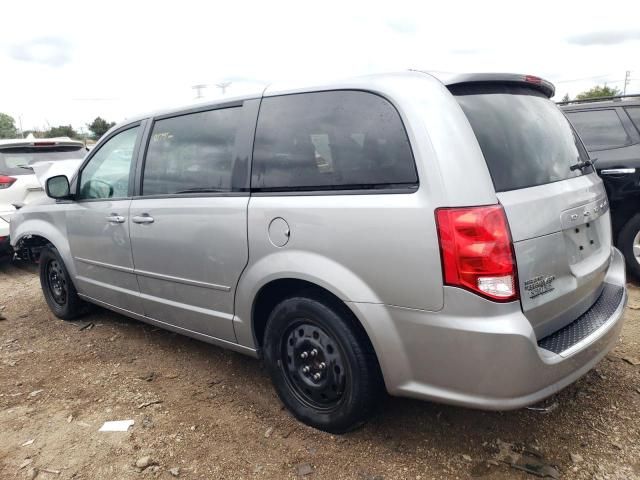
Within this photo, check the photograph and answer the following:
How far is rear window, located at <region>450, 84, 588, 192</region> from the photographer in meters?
2.29

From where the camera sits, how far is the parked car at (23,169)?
652 centimetres

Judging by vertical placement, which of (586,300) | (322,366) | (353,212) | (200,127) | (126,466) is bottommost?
(126,466)

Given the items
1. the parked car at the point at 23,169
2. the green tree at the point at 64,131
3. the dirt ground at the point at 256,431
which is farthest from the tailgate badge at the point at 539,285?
the green tree at the point at 64,131

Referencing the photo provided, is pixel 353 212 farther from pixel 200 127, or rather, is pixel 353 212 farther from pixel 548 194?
pixel 200 127

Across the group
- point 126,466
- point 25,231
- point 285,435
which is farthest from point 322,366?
point 25,231

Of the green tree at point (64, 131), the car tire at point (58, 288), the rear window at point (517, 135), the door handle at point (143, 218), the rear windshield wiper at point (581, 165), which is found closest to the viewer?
the rear window at point (517, 135)

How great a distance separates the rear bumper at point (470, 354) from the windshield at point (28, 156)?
626 cm

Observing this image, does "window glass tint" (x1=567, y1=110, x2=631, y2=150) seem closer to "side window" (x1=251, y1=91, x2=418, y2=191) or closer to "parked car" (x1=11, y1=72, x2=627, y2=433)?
"parked car" (x1=11, y1=72, x2=627, y2=433)

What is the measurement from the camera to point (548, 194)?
7.75 ft

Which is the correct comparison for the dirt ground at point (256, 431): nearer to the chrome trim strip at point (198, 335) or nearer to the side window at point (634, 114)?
the chrome trim strip at point (198, 335)

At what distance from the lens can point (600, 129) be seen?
17.2ft

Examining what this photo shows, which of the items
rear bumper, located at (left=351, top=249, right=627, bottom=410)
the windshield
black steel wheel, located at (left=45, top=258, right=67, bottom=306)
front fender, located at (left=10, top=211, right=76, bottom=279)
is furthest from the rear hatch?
the windshield

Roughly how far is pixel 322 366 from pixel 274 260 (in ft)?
1.94

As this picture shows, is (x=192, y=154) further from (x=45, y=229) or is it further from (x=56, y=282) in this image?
(x=56, y=282)
